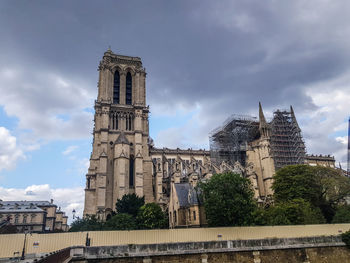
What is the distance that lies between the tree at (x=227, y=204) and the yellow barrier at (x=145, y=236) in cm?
376

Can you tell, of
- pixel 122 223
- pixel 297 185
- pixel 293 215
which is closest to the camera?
pixel 293 215

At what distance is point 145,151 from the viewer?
59594 millimetres

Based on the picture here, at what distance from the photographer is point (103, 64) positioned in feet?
204

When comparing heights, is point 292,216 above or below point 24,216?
below

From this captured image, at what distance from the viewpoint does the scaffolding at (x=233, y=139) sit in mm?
69188

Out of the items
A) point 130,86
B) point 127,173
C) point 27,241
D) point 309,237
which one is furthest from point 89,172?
point 309,237

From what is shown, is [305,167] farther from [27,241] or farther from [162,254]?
[27,241]

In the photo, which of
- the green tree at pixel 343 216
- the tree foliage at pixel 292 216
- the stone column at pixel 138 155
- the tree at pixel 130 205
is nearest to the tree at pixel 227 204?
the tree foliage at pixel 292 216

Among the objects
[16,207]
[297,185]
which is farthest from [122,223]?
[16,207]

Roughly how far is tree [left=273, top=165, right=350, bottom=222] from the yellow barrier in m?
16.8

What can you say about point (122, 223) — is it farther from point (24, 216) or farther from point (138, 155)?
point (24, 216)

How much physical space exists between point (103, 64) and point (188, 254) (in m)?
52.1

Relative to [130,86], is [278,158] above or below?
below

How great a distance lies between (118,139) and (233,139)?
3019cm
